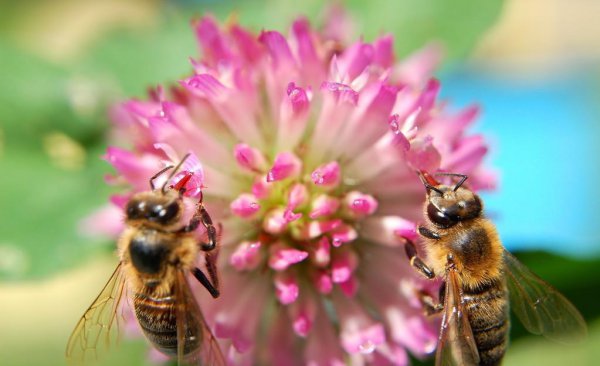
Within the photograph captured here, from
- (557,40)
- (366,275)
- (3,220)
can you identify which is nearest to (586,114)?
(557,40)

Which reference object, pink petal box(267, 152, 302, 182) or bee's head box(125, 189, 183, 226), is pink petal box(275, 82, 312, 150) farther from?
bee's head box(125, 189, 183, 226)

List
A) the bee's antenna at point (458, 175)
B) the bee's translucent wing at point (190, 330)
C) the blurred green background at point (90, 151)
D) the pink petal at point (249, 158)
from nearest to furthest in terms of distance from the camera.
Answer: the bee's translucent wing at point (190, 330)
the bee's antenna at point (458, 175)
the pink petal at point (249, 158)
the blurred green background at point (90, 151)

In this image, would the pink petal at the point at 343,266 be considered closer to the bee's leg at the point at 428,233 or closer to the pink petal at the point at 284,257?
the pink petal at the point at 284,257

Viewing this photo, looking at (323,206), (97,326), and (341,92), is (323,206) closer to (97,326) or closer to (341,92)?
(341,92)

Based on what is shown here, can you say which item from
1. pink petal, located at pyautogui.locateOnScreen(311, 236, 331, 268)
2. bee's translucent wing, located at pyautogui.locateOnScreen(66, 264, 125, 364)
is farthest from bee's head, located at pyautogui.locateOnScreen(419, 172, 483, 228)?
bee's translucent wing, located at pyautogui.locateOnScreen(66, 264, 125, 364)

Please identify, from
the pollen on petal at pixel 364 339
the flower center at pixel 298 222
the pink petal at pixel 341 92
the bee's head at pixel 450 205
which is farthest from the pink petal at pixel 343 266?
the pink petal at pixel 341 92
